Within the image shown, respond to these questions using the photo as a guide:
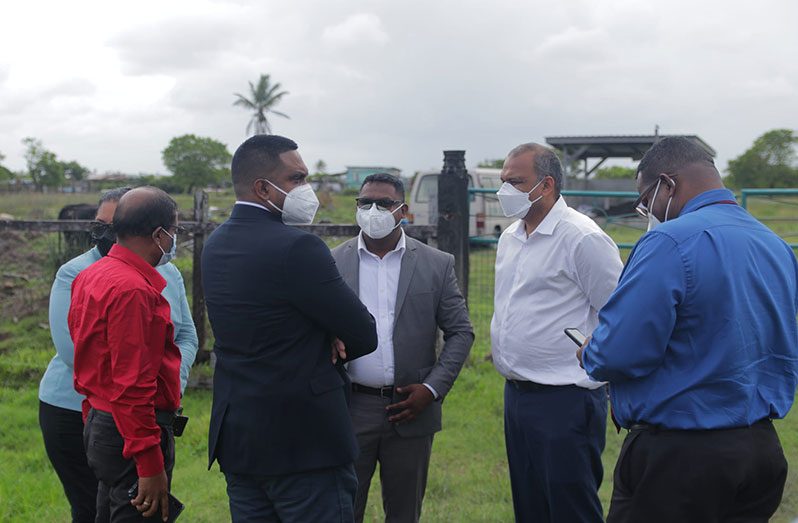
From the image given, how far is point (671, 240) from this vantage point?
7.66ft

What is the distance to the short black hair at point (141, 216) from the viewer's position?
2.77 m

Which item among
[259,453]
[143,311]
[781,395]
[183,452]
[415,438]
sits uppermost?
[143,311]

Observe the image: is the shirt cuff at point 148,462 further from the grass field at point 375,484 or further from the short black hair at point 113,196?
the grass field at point 375,484

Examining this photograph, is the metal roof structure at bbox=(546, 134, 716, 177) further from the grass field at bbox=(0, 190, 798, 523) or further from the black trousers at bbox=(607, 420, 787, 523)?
the black trousers at bbox=(607, 420, 787, 523)

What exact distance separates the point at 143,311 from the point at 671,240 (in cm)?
186

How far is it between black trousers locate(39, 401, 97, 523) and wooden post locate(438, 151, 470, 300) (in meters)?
3.34

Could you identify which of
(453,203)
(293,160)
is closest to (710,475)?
(293,160)

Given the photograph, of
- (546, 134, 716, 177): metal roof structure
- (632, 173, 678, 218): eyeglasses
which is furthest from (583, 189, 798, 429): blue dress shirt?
(546, 134, 716, 177): metal roof structure

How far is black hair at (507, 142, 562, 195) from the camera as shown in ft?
11.4

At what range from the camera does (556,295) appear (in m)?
3.27

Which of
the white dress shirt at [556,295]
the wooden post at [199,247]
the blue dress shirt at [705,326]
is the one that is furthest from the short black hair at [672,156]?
the wooden post at [199,247]

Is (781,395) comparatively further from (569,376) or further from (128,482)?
(128,482)

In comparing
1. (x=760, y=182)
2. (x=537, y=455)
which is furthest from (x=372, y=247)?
(x=760, y=182)

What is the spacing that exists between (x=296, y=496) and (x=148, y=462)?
559 millimetres
